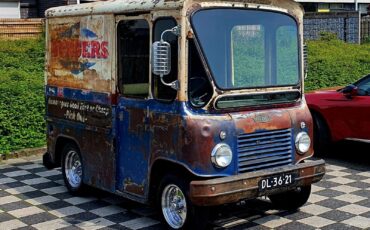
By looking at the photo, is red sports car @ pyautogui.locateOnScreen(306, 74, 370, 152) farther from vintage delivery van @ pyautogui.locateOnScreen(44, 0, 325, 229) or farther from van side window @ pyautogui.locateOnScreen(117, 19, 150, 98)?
van side window @ pyautogui.locateOnScreen(117, 19, 150, 98)

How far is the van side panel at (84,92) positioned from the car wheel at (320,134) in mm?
4359

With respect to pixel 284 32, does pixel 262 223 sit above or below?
below

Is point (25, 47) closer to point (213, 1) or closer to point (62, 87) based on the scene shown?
point (62, 87)

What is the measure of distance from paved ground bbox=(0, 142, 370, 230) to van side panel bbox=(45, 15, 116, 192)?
0.39 metres

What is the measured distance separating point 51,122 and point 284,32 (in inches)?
137

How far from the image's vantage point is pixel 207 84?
19.1ft

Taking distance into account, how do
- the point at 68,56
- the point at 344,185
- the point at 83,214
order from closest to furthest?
1. the point at 83,214
2. the point at 68,56
3. the point at 344,185

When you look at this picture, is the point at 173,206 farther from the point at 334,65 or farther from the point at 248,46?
the point at 334,65

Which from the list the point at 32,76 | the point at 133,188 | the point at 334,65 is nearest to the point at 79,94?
the point at 133,188

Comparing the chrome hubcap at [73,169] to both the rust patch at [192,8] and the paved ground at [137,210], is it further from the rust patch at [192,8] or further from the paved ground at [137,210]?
the rust patch at [192,8]

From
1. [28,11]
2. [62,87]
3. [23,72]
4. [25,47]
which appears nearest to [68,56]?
[62,87]

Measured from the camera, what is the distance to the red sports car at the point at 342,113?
30.3 feet

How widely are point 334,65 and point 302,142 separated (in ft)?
35.4

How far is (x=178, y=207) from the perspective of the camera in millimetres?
6105
